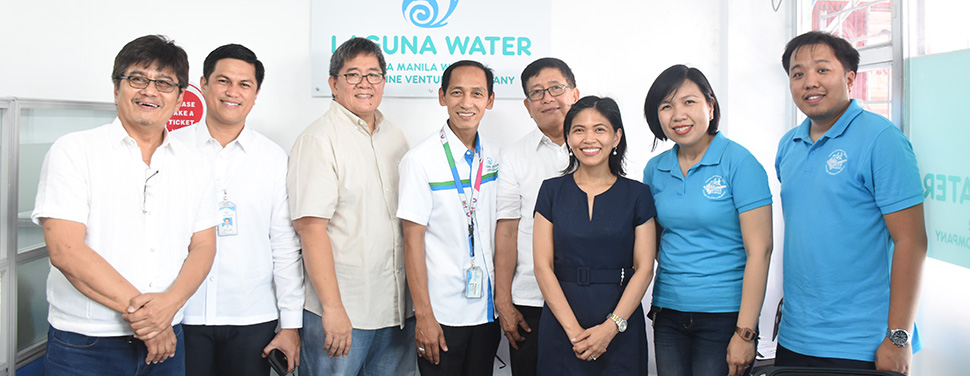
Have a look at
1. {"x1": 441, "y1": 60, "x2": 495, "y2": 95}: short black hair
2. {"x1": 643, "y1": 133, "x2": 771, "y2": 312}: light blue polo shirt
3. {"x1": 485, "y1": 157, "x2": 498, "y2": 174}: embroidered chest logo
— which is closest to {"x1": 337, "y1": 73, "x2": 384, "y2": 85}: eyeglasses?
{"x1": 441, "y1": 60, "x2": 495, "y2": 95}: short black hair

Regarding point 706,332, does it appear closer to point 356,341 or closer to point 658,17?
point 356,341

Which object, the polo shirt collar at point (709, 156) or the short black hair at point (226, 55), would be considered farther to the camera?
the short black hair at point (226, 55)

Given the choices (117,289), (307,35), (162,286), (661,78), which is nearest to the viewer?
(117,289)

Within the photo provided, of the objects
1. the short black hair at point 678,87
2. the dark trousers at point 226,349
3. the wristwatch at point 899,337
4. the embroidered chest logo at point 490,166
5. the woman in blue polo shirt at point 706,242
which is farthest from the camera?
the embroidered chest logo at point 490,166

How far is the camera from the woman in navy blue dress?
1.90 meters

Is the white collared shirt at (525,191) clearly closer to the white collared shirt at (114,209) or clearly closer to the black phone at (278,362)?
the black phone at (278,362)

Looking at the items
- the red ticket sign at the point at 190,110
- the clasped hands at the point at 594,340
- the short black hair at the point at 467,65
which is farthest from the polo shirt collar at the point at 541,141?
the red ticket sign at the point at 190,110

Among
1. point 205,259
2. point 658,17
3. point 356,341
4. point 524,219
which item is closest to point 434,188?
point 524,219

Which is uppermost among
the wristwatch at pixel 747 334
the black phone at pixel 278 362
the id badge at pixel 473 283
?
the id badge at pixel 473 283

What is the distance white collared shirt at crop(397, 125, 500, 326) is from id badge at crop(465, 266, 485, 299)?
0.8 inches

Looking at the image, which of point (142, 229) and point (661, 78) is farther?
point (661, 78)

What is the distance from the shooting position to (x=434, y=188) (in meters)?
2.20

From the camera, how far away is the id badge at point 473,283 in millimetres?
2178

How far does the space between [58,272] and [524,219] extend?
1556 mm
